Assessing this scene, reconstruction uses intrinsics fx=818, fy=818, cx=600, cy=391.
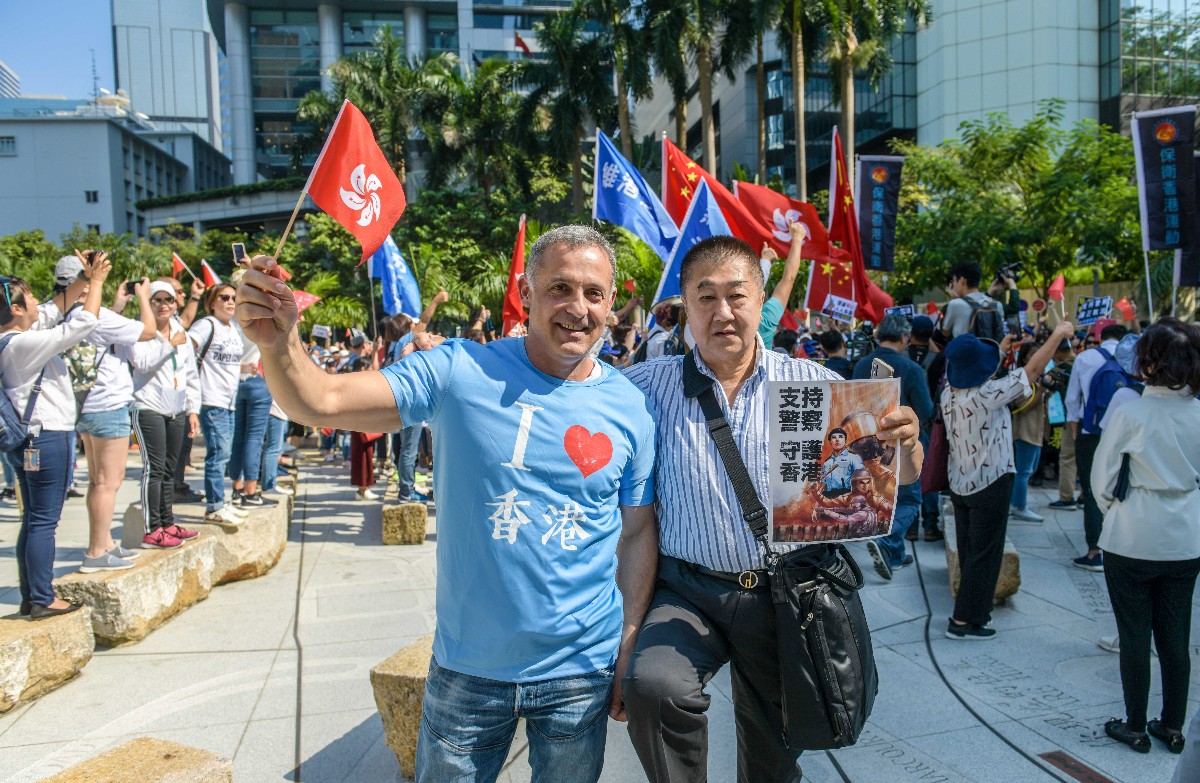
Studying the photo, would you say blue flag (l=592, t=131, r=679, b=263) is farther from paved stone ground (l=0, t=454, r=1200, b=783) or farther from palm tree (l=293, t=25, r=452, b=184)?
palm tree (l=293, t=25, r=452, b=184)

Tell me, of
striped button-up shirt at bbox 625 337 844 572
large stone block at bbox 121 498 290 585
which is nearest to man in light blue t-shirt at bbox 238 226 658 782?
striped button-up shirt at bbox 625 337 844 572

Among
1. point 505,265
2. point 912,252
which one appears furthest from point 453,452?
point 505,265

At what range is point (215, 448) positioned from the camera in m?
6.82

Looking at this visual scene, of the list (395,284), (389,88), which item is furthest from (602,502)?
(389,88)

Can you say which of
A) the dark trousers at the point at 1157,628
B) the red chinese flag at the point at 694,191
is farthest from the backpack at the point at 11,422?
the dark trousers at the point at 1157,628

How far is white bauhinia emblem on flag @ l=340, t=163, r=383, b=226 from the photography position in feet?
9.21

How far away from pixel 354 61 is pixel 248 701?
38.7 meters

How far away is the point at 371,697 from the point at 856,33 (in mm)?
28059

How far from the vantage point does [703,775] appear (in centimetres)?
238

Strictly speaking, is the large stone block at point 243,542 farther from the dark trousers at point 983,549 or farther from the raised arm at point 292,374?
the dark trousers at point 983,549

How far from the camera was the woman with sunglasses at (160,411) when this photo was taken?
5777 mm

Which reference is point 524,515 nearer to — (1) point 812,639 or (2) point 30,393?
(1) point 812,639

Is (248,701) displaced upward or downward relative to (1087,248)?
downward

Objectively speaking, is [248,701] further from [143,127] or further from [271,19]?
[143,127]
